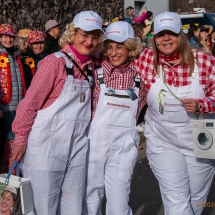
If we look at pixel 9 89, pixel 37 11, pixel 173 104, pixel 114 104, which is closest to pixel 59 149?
pixel 114 104

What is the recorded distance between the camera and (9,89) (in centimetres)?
460

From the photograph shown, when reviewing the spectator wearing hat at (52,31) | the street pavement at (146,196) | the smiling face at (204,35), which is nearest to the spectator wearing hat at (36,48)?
the spectator wearing hat at (52,31)

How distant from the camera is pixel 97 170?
131 inches

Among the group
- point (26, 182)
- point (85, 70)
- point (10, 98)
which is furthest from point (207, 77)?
point (10, 98)

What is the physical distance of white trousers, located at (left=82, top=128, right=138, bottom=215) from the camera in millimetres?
3279

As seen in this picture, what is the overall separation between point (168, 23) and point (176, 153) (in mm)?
964

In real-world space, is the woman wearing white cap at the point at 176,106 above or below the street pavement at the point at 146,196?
above

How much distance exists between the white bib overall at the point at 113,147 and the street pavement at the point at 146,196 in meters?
1.30

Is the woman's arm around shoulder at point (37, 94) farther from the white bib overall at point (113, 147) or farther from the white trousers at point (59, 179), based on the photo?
the white bib overall at point (113, 147)

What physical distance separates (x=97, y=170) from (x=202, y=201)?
87cm


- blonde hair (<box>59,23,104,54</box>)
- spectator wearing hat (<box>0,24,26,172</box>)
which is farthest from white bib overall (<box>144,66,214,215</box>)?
spectator wearing hat (<box>0,24,26,172</box>)

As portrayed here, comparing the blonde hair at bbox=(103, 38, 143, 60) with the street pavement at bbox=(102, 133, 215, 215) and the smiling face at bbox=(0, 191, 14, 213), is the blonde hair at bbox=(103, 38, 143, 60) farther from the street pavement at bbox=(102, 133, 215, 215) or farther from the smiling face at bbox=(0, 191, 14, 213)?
the street pavement at bbox=(102, 133, 215, 215)

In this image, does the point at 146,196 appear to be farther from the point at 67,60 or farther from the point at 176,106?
the point at 67,60

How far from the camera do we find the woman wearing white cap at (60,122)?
9.87ft
